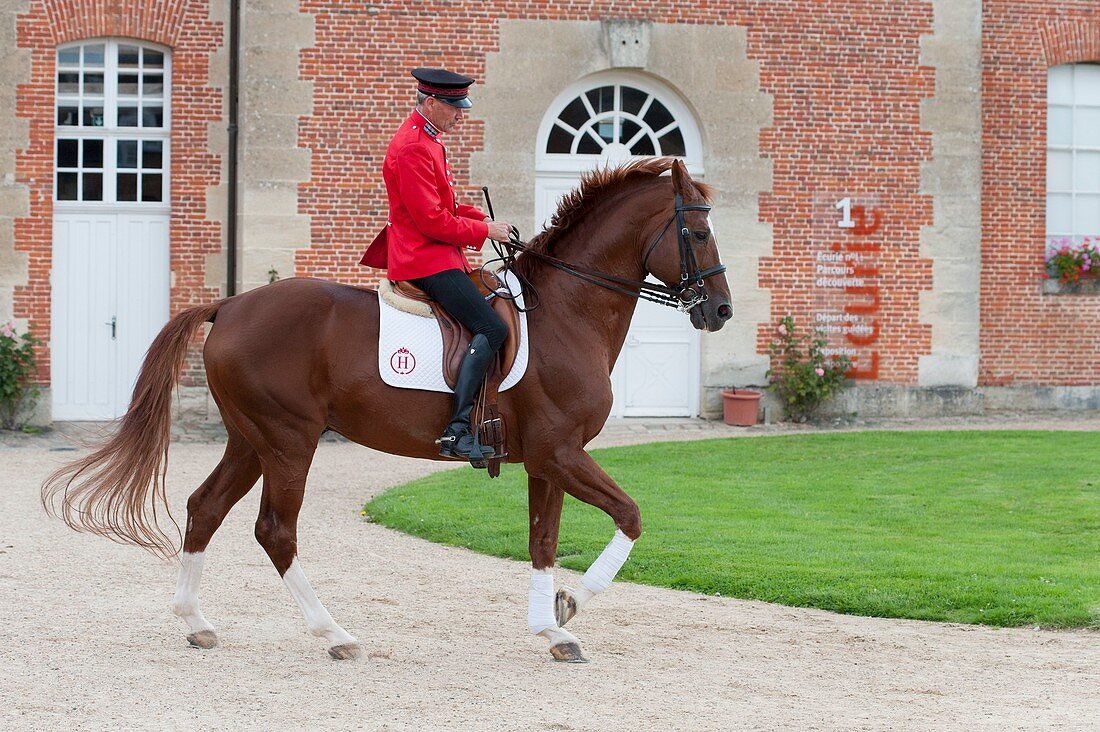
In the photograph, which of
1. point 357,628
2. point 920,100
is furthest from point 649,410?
point 357,628

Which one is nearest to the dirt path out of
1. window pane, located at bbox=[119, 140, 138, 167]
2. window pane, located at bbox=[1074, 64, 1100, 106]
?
window pane, located at bbox=[119, 140, 138, 167]

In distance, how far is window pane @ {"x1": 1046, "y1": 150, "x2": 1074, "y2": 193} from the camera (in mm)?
17172

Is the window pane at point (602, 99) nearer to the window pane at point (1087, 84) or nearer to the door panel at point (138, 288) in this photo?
the door panel at point (138, 288)

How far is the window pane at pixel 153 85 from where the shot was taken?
15273 mm

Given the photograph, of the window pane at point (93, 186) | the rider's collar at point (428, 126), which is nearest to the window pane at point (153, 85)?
the window pane at point (93, 186)

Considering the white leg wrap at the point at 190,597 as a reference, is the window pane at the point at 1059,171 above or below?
above

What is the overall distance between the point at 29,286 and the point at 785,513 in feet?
30.1

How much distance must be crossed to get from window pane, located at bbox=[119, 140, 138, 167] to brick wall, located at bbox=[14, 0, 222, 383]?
462 mm

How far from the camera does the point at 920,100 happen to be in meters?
16.2

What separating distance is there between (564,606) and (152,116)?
11115 mm

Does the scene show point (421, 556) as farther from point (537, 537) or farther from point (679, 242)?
point (679, 242)

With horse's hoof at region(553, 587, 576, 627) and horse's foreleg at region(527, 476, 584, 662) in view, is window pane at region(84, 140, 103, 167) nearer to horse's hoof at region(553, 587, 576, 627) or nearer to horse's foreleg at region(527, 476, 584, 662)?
horse's foreleg at region(527, 476, 584, 662)

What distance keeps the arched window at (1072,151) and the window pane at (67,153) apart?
39.2ft

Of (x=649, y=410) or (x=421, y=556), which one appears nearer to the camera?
(x=421, y=556)
